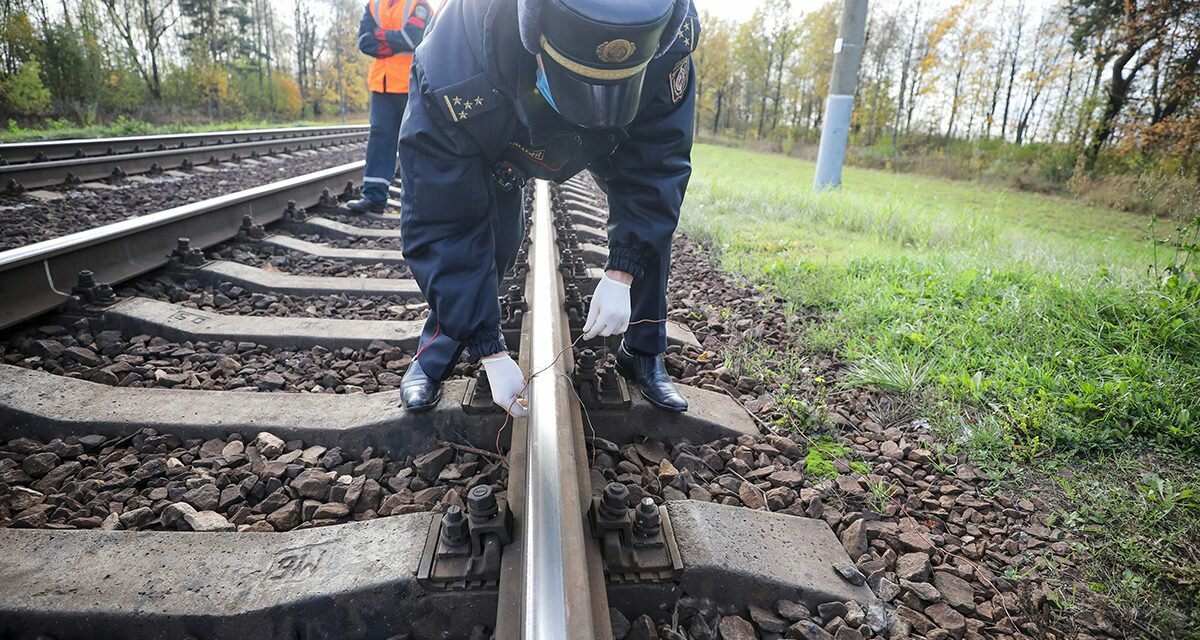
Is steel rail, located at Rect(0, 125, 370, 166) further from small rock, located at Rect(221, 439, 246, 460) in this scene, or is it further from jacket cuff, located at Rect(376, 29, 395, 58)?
small rock, located at Rect(221, 439, 246, 460)

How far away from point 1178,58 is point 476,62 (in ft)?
51.1

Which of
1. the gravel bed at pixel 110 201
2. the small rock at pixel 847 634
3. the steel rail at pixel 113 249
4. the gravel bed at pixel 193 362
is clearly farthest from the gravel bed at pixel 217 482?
the gravel bed at pixel 110 201

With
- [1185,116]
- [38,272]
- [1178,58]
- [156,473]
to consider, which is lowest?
[156,473]

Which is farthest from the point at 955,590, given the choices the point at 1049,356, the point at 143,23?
the point at 143,23

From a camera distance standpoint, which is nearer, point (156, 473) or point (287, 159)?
point (156, 473)

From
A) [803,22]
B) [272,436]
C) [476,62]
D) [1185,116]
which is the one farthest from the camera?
[803,22]

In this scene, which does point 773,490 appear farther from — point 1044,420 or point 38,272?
point 38,272

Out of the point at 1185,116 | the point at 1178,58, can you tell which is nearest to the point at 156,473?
the point at 1185,116

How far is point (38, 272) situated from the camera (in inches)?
102

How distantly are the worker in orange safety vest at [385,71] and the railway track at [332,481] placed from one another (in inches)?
89.7

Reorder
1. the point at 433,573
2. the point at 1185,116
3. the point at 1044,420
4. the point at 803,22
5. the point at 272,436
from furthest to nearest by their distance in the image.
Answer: the point at 803,22 → the point at 1185,116 → the point at 1044,420 → the point at 272,436 → the point at 433,573

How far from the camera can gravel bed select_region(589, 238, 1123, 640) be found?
1.46 m

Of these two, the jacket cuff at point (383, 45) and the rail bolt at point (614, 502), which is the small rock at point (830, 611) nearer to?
the rail bolt at point (614, 502)

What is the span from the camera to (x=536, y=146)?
6.49ft
